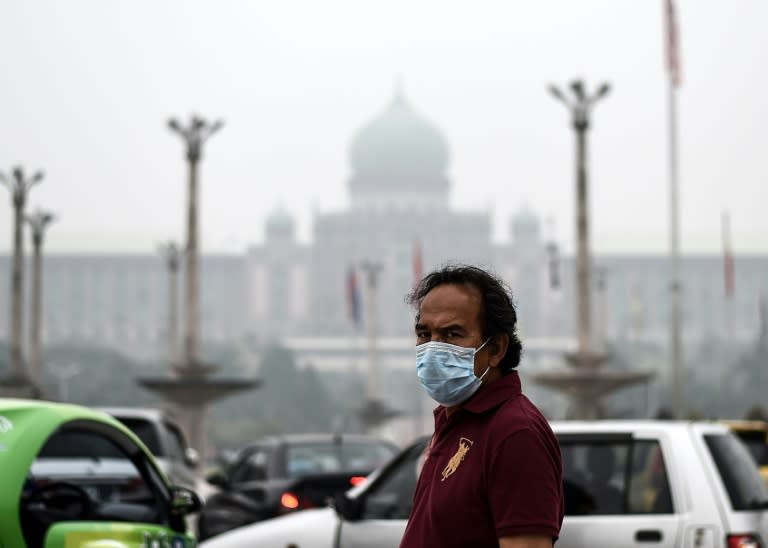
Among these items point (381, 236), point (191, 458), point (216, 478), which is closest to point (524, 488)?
point (216, 478)

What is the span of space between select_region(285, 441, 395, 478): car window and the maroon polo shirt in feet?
32.7

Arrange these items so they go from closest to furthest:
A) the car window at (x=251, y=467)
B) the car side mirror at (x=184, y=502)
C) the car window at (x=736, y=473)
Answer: the car side mirror at (x=184, y=502), the car window at (x=736, y=473), the car window at (x=251, y=467)

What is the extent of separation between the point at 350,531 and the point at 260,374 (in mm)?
104272

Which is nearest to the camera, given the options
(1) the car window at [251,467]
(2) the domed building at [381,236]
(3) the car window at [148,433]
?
(3) the car window at [148,433]

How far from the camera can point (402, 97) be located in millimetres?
166250

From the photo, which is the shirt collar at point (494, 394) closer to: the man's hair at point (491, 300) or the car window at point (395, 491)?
the man's hair at point (491, 300)

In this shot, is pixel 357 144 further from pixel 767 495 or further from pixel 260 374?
pixel 767 495

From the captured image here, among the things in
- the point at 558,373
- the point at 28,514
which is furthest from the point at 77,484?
the point at 558,373

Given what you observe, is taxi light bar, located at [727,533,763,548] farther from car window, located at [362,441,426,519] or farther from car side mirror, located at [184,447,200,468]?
car side mirror, located at [184,447,200,468]

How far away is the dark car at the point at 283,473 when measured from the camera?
1268 cm

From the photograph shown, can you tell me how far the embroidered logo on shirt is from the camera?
3865mm

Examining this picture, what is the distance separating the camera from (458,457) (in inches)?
153

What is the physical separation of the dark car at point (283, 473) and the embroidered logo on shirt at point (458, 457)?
879 centimetres

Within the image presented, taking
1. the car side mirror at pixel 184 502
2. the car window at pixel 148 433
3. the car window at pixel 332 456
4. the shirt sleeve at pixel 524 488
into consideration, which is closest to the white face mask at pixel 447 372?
the shirt sleeve at pixel 524 488
